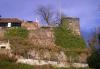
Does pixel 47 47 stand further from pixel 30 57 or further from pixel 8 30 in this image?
pixel 8 30

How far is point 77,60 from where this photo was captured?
40594 millimetres

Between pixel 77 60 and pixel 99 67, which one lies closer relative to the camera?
pixel 99 67

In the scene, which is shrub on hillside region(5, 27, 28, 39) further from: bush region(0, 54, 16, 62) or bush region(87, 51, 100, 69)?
bush region(87, 51, 100, 69)

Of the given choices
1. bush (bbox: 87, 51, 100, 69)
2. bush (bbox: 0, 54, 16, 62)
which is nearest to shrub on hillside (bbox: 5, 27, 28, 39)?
bush (bbox: 0, 54, 16, 62)

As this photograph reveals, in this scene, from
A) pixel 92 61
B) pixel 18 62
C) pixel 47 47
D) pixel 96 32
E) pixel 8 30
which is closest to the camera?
pixel 18 62

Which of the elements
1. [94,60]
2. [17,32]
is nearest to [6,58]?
[17,32]

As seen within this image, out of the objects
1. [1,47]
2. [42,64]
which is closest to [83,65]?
[42,64]

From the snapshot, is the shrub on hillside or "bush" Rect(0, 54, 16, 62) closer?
"bush" Rect(0, 54, 16, 62)

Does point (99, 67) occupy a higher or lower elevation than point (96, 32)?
lower

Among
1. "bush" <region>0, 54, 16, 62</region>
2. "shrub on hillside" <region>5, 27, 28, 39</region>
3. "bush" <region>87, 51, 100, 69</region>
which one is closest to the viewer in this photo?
"bush" <region>0, 54, 16, 62</region>

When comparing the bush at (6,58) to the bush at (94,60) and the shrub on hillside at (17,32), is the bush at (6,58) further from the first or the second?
the bush at (94,60)

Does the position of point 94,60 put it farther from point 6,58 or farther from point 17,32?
point 17,32

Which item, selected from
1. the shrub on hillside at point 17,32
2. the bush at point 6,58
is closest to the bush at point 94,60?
the bush at point 6,58

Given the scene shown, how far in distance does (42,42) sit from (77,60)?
615 centimetres
